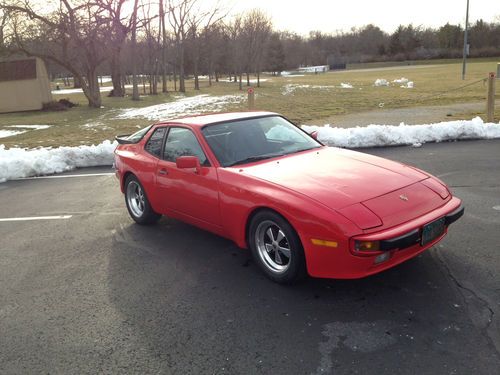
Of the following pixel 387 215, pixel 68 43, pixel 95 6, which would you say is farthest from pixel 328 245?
pixel 68 43

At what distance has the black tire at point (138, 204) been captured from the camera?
555cm

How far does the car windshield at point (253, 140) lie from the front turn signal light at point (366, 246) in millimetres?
1585

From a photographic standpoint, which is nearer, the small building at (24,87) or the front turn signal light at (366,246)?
the front turn signal light at (366,246)

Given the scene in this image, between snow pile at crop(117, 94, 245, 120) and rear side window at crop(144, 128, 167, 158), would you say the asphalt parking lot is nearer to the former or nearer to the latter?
rear side window at crop(144, 128, 167, 158)

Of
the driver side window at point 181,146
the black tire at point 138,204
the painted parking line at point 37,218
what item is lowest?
the painted parking line at point 37,218

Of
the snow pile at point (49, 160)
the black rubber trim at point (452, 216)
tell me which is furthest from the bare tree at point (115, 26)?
the black rubber trim at point (452, 216)

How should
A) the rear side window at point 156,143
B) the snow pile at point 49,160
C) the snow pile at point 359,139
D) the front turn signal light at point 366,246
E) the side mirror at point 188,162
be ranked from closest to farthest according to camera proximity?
the front turn signal light at point 366,246
the side mirror at point 188,162
the rear side window at point 156,143
the snow pile at point 49,160
the snow pile at point 359,139

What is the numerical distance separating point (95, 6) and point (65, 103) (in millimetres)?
7202

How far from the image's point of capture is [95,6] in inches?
1206

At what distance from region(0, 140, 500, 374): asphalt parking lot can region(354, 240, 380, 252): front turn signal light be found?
0.47m

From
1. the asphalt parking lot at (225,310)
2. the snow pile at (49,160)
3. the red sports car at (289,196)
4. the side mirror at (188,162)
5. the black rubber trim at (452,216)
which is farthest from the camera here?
the snow pile at (49,160)

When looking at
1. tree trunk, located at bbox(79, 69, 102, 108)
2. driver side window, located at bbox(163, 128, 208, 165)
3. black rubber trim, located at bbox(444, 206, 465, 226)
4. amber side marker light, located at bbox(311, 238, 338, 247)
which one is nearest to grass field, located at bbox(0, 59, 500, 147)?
tree trunk, located at bbox(79, 69, 102, 108)

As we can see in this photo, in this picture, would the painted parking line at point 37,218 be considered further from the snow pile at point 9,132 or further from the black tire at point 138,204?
the snow pile at point 9,132

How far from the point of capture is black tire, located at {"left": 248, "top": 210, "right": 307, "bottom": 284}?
3.58 meters
